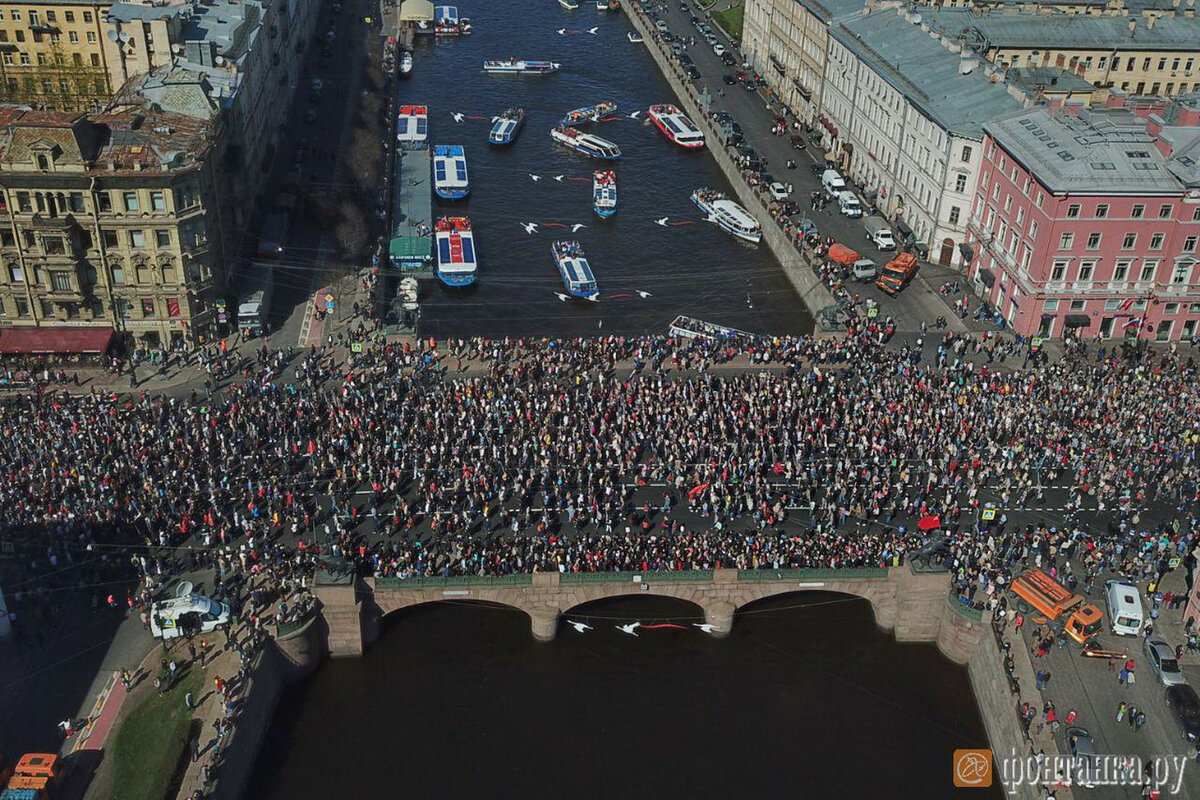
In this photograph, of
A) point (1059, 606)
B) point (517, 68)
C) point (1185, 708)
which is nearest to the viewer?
point (1185, 708)

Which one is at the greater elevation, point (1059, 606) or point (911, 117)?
point (911, 117)

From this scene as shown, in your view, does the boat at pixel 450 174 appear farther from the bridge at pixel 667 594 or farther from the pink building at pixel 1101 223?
the bridge at pixel 667 594

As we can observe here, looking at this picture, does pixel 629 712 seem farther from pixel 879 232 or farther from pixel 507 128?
pixel 507 128

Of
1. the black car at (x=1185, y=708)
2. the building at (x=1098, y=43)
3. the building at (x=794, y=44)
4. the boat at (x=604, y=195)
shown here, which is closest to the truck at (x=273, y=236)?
the boat at (x=604, y=195)

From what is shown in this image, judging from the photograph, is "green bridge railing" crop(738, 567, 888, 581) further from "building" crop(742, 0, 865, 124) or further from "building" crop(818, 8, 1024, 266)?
"building" crop(742, 0, 865, 124)

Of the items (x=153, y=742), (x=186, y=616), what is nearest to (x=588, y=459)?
(x=186, y=616)
